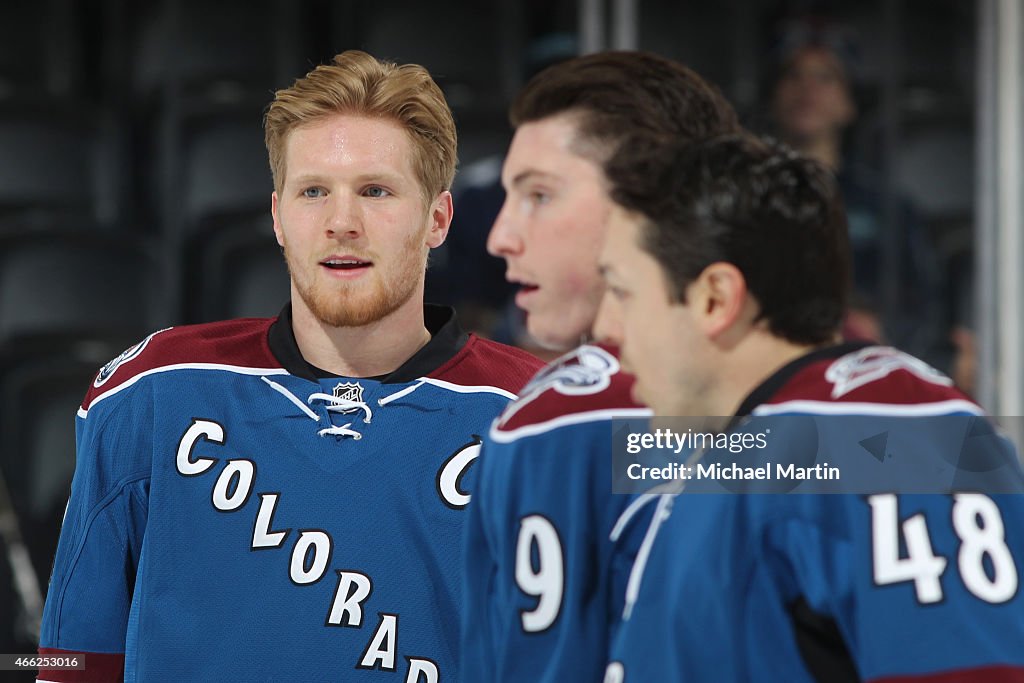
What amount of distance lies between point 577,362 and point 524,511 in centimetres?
15

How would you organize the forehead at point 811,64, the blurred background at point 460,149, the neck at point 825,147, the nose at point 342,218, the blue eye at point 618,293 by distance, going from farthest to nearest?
the forehead at point 811,64, the neck at point 825,147, the blurred background at point 460,149, the nose at point 342,218, the blue eye at point 618,293

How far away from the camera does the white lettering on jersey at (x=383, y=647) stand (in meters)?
1.29

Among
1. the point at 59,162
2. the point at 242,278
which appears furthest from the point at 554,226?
the point at 59,162

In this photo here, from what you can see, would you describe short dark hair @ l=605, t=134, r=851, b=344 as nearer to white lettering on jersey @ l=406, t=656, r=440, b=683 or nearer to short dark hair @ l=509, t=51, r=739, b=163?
short dark hair @ l=509, t=51, r=739, b=163

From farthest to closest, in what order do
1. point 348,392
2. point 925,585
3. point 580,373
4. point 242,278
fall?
point 242,278 < point 348,392 < point 580,373 < point 925,585

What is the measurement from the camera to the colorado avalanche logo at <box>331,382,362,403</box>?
4.47 feet

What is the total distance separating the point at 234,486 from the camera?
52.2 inches

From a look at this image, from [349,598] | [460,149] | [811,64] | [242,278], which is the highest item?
[811,64]

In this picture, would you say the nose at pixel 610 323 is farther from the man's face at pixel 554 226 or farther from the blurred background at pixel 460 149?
the blurred background at pixel 460 149

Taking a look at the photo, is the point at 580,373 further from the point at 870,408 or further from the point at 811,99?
the point at 811,99

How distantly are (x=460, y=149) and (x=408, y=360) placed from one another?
70.0 inches

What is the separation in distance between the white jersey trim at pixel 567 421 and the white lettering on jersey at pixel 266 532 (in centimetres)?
35

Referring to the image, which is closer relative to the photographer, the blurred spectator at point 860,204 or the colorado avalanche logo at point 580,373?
the colorado avalanche logo at point 580,373

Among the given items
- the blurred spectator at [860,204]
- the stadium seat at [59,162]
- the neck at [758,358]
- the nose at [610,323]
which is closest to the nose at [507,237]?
the nose at [610,323]
